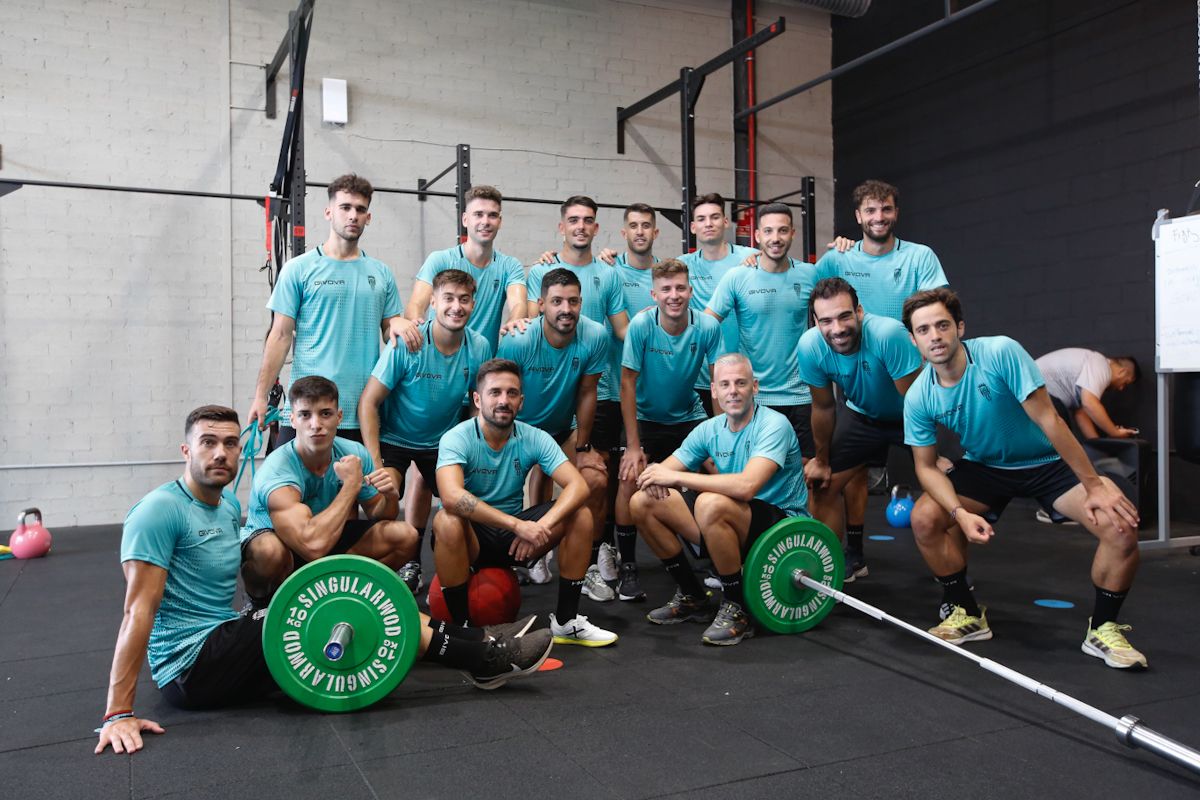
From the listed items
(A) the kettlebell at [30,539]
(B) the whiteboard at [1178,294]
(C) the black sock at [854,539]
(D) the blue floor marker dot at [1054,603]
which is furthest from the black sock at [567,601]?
(A) the kettlebell at [30,539]

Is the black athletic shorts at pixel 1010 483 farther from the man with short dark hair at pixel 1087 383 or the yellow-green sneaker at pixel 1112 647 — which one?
the man with short dark hair at pixel 1087 383

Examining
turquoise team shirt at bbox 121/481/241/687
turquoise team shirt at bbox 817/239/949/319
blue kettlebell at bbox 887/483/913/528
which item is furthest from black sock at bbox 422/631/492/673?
blue kettlebell at bbox 887/483/913/528

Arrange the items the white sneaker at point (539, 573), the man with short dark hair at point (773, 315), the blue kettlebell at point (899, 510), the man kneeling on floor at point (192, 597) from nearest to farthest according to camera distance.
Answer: the man kneeling on floor at point (192, 597) → the man with short dark hair at point (773, 315) → the white sneaker at point (539, 573) → the blue kettlebell at point (899, 510)

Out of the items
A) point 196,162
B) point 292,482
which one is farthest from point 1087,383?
point 196,162

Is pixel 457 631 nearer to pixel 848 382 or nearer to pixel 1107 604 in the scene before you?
pixel 848 382

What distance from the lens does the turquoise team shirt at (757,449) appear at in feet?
9.11

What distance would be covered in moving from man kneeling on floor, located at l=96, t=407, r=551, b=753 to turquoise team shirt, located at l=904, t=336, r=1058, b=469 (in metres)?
1.51

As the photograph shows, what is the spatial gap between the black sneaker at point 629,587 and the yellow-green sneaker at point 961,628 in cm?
102

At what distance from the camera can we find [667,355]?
3266mm

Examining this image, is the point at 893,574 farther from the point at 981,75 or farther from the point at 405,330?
the point at 981,75

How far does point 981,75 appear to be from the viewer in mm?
5969

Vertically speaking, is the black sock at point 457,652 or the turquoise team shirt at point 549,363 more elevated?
the turquoise team shirt at point 549,363

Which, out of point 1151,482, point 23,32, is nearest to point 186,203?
point 23,32

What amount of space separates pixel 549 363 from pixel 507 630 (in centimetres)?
107
